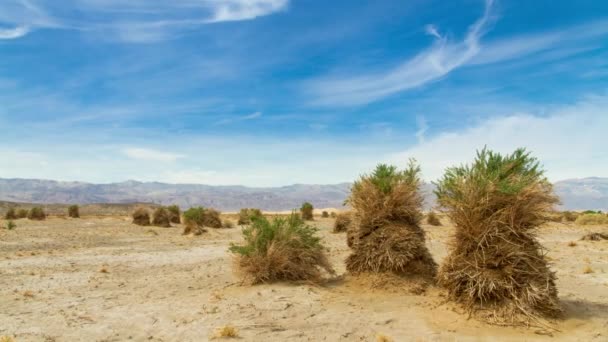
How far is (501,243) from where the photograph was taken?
760 cm

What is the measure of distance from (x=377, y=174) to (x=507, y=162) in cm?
283

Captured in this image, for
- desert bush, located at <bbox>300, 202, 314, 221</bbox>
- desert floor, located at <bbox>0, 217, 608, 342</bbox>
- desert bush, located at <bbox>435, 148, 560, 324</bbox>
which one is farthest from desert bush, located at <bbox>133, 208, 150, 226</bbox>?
desert bush, located at <bbox>435, 148, 560, 324</bbox>

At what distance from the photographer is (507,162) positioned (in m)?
8.22

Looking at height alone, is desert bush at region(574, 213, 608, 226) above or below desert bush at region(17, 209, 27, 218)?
above

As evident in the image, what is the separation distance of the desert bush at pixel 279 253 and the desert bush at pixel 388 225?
2.85 feet

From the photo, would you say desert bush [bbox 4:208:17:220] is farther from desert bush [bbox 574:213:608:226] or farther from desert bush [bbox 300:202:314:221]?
desert bush [bbox 574:213:608:226]

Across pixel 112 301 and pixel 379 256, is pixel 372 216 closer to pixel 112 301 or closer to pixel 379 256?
pixel 379 256

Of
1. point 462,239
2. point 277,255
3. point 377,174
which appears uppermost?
point 377,174

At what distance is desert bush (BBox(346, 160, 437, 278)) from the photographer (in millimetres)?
9383

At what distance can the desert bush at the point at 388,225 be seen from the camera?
369 inches

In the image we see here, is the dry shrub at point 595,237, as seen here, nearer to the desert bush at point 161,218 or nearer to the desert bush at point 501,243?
the desert bush at point 501,243

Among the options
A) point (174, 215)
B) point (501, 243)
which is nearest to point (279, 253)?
point (501, 243)

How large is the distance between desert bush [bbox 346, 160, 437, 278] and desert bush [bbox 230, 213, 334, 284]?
0.87 m

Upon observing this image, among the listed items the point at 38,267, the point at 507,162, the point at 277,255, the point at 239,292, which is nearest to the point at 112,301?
the point at 239,292
